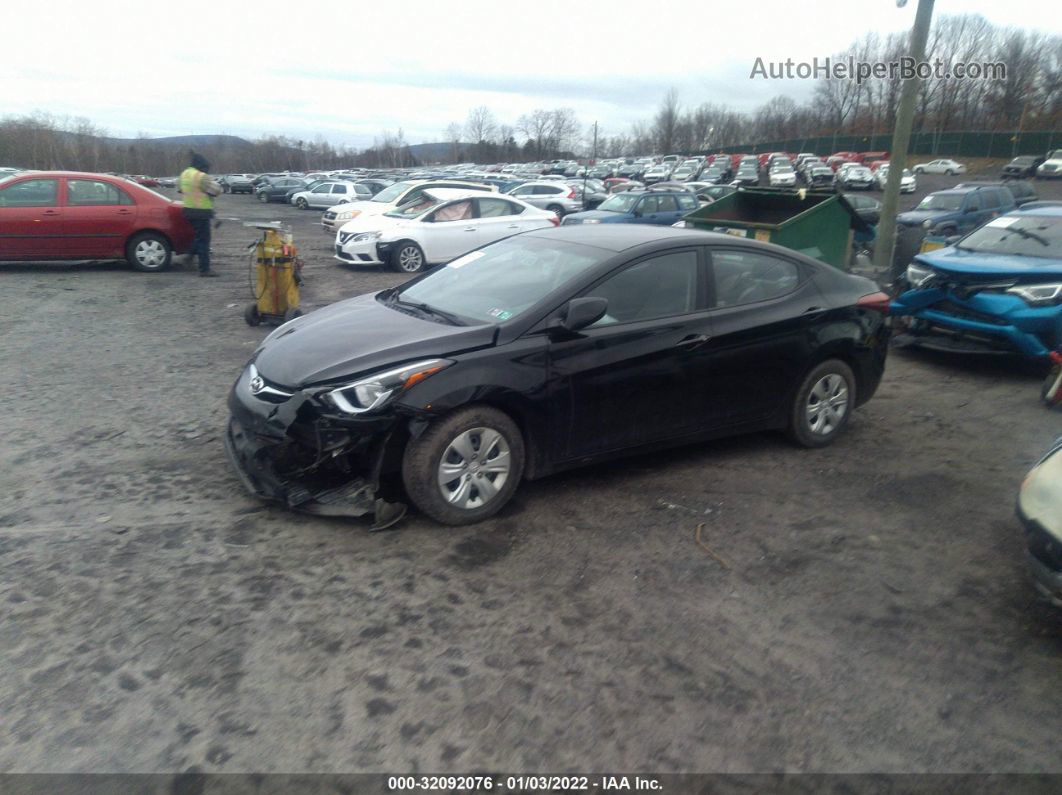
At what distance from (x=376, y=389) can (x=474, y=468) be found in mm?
695

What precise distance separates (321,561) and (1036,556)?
337 centimetres

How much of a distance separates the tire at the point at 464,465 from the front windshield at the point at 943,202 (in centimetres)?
1607

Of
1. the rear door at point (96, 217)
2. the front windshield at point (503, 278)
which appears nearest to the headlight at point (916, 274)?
the front windshield at point (503, 278)

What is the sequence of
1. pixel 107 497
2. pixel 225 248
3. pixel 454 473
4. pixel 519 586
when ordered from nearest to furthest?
1. pixel 519 586
2. pixel 454 473
3. pixel 107 497
4. pixel 225 248

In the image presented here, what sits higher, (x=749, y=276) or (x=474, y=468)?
(x=749, y=276)

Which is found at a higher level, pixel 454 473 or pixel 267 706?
pixel 454 473

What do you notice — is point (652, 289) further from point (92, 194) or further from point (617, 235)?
point (92, 194)

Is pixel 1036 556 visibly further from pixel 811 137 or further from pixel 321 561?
pixel 811 137

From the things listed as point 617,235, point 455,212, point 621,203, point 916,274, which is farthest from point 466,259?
point 621,203

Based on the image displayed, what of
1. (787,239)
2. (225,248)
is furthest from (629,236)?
(225,248)

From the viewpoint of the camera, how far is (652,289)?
530 centimetres

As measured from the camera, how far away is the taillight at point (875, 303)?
6.17 metres

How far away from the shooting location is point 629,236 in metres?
5.61

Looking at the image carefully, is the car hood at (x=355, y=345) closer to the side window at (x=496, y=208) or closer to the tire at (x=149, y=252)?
the tire at (x=149, y=252)
